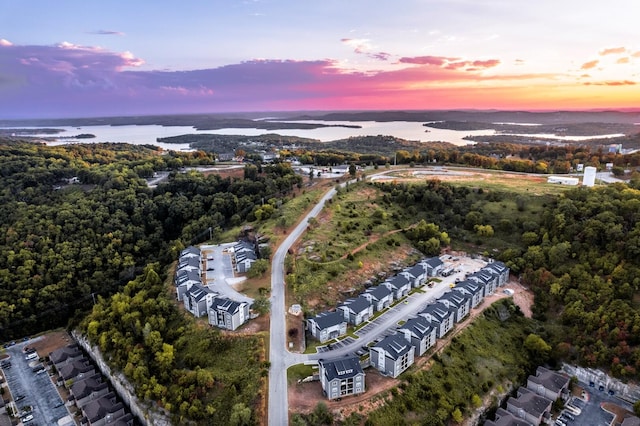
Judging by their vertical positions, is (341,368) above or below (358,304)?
below

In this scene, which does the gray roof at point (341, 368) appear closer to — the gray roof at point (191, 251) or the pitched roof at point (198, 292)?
the pitched roof at point (198, 292)

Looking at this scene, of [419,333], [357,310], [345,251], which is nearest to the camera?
[419,333]

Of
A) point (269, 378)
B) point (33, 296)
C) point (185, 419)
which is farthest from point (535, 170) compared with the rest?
point (33, 296)

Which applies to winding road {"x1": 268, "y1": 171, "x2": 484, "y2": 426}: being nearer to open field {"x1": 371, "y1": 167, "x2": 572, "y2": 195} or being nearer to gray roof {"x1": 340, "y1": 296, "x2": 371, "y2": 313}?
gray roof {"x1": 340, "y1": 296, "x2": 371, "y2": 313}

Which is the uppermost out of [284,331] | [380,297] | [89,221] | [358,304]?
[89,221]

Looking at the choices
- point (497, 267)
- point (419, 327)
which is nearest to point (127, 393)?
point (419, 327)

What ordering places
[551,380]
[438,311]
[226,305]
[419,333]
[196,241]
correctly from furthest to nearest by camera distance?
[196,241], [438,311], [226,305], [551,380], [419,333]

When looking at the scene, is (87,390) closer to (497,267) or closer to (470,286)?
(470,286)

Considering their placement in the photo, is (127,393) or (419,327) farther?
(127,393)
